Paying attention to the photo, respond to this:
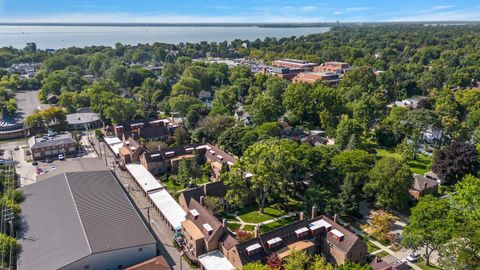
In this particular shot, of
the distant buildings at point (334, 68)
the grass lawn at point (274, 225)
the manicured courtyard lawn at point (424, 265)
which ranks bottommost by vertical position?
the manicured courtyard lawn at point (424, 265)

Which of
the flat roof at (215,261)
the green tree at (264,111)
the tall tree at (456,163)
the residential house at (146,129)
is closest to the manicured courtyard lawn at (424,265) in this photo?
the flat roof at (215,261)

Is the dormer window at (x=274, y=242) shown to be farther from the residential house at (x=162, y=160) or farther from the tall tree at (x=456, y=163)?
the tall tree at (x=456, y=163)

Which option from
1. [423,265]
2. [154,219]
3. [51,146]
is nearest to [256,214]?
[154,219]

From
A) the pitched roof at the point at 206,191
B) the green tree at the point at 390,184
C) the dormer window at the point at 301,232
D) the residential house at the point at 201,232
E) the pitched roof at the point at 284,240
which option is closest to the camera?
the pitched roof at the point at 284,240

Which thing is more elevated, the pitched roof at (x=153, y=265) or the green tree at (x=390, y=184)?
the green tree at (x=390, y=184)

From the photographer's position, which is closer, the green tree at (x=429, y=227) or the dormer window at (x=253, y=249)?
the green tree at (x=429, y=227)

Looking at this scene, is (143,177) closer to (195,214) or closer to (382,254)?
(195,214)
